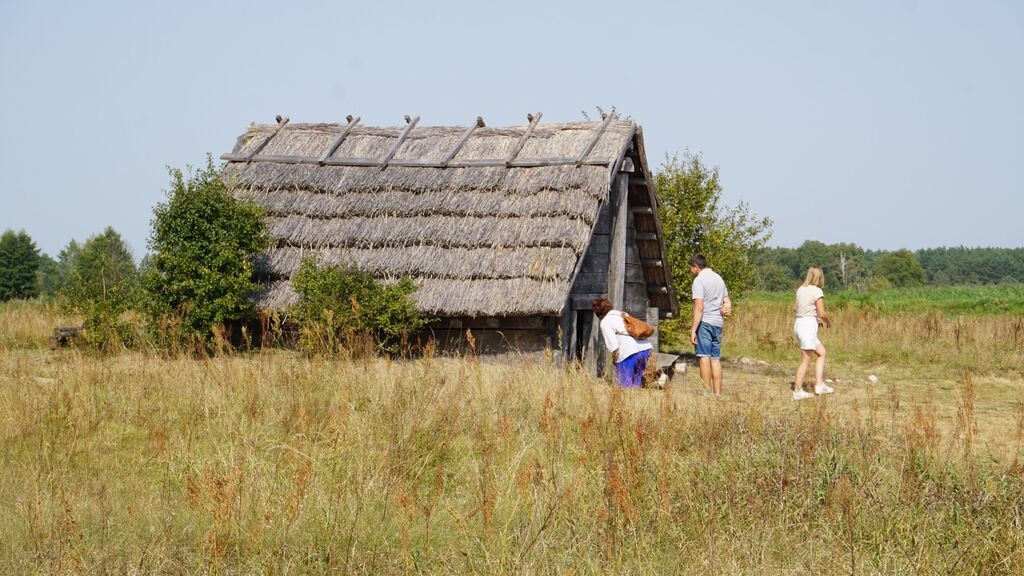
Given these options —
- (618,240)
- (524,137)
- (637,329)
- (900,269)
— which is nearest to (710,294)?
(637,329)

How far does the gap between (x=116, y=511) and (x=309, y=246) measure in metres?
8.74

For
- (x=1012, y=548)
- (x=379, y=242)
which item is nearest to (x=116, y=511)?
(x=1012, y=548)

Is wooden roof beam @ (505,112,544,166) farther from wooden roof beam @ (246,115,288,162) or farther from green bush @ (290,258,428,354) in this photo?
wooden roof beam @ (246,115,288,162)

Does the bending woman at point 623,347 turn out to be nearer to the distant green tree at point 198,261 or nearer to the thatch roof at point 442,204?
the thatch roof at point 442,204

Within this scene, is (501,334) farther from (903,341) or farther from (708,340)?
(903,341)

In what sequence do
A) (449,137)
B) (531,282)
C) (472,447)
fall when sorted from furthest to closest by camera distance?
(449,137), (531,282), (472,447)

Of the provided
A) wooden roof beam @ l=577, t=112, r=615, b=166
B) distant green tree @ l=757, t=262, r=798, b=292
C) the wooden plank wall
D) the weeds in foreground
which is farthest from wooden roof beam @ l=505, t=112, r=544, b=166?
distant green tree @ l=757, t=262, r=798, b=292

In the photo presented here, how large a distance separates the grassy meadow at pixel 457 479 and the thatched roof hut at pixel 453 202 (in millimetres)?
4122

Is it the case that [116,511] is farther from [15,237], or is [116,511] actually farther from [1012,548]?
[15,237]

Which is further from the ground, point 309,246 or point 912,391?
point 309,246

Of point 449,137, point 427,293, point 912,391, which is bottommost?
point 912,391

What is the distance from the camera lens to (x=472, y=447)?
20.6 feet

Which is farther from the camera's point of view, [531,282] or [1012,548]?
[531,282]

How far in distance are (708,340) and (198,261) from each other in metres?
7.10
